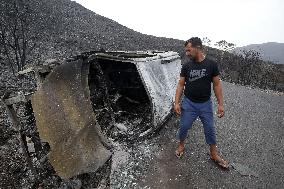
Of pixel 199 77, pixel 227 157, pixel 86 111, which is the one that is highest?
pixel 199 77

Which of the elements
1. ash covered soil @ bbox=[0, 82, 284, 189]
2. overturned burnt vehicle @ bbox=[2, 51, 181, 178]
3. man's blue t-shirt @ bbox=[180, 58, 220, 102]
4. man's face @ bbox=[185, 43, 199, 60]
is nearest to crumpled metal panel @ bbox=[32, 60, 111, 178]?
overturned burnt vehicle @ bbox=[2, 51, 181, 178]

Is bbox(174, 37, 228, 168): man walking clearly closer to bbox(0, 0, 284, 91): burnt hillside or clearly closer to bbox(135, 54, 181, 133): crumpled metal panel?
bbox(135, 54, 181, 133): crumpled metal panel

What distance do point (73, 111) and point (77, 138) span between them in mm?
386

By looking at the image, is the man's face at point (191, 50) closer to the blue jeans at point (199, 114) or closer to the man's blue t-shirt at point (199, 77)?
the man's blue t-shirt at point (199, 77)

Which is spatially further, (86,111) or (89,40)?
(89,40)

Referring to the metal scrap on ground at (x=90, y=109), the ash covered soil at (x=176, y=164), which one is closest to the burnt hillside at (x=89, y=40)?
the metal scrap on ground at (x=90, y=109)

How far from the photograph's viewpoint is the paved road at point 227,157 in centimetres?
507

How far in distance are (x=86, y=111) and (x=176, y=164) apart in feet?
5.18

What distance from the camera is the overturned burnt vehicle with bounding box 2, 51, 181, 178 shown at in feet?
16.1

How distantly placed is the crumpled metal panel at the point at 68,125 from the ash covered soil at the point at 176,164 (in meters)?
0.28

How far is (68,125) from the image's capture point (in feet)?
16.3

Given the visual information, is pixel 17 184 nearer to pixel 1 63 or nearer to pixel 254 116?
pixel 254 116

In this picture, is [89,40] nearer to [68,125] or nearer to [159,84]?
[159,84]

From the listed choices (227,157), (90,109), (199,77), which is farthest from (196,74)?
(227,157)
